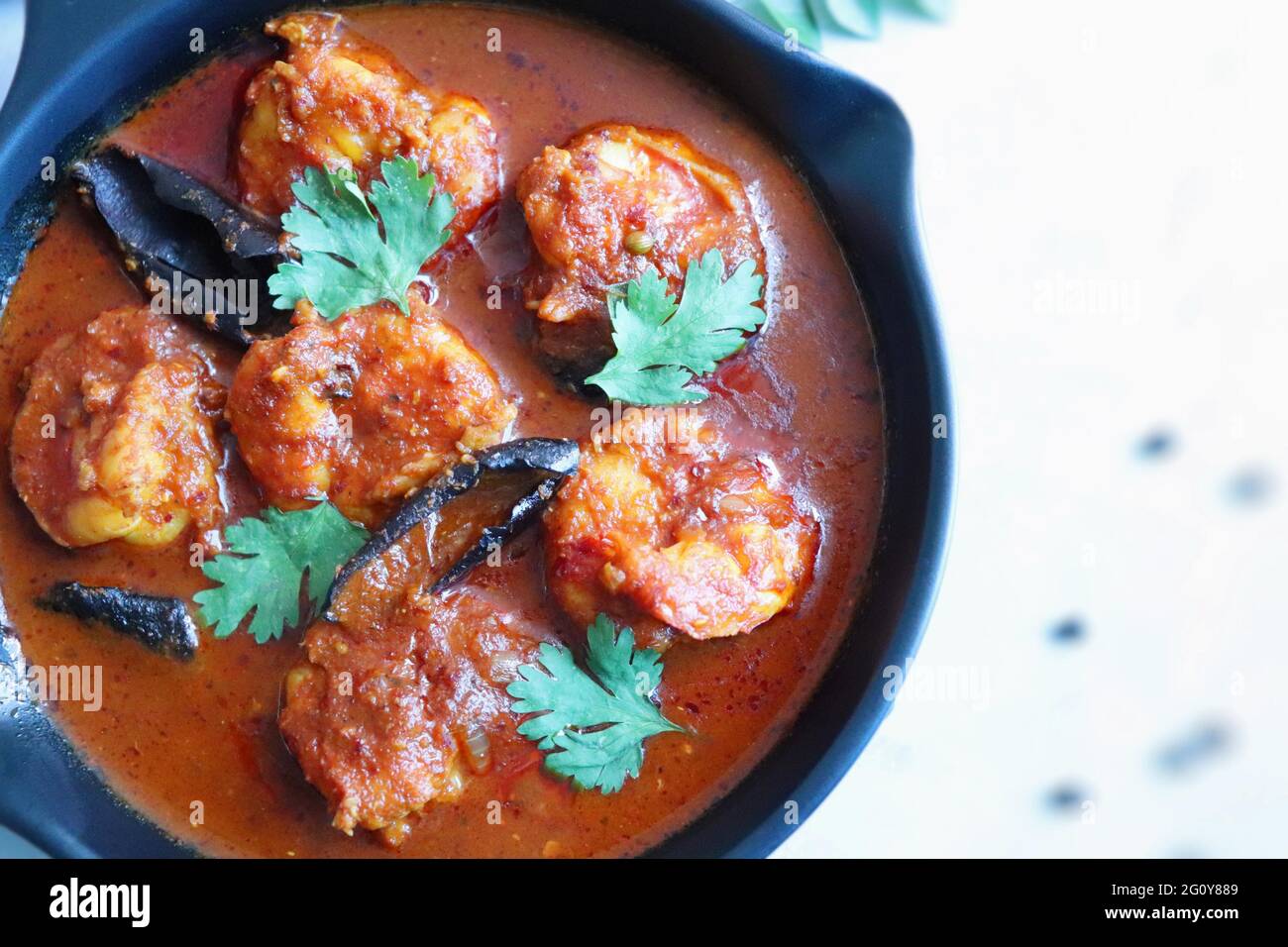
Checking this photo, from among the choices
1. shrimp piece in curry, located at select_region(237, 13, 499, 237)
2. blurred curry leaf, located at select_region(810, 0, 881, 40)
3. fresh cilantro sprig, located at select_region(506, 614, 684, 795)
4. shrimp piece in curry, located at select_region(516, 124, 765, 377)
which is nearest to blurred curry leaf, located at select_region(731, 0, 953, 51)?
blurred curry leaf, located at select_region(810, 0, 881, 40)

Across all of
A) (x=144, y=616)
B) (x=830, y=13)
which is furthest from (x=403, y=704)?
(x=830, y=13)

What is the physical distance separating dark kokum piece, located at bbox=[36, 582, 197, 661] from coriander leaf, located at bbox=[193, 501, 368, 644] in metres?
0.08

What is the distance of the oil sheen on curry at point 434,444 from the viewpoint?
10.3 ft

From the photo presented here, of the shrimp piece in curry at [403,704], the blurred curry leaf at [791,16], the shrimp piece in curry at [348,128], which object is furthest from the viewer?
the blurred curry leaf at [791,16]

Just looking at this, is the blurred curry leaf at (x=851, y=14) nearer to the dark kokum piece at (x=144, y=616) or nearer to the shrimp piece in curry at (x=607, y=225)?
the shrimp piece in curry at (x=607, y=225)

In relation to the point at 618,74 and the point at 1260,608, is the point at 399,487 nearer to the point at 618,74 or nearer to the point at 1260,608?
the point at 618,74

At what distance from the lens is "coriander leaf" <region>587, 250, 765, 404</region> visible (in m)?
3.14

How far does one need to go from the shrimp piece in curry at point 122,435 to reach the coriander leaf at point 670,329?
1137mm

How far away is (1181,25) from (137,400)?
3.65 metres

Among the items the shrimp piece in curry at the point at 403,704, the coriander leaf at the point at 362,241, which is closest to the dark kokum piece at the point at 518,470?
the shrimp piece in curry at the point at 403,704

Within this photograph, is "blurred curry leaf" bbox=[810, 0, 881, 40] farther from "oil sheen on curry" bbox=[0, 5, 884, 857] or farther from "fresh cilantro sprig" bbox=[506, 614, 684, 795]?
"fresh cilantro sprig" bbox=[506, 614, 684, 795]

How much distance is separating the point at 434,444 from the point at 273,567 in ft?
1.84

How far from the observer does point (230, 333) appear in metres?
3.29

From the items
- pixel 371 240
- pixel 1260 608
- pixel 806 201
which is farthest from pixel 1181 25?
pixel 371 240
